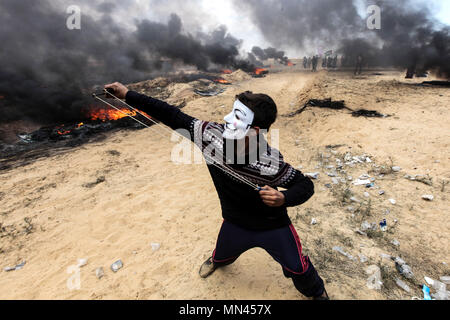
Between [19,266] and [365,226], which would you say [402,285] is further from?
[19,266]

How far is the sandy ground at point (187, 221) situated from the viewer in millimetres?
2537

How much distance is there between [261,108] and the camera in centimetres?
151

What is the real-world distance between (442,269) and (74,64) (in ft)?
64.9

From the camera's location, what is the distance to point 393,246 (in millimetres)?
2945

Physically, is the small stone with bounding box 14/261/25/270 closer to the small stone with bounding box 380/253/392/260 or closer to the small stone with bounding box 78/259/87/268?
the small stone with bounding box 78/259/87/268

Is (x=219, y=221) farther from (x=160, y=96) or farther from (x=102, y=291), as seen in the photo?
(x=160, y=96)

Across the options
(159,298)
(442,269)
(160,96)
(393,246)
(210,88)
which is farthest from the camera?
(210,88)

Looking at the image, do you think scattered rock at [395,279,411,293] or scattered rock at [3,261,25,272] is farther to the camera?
scattered rock at [3,261,25,272]

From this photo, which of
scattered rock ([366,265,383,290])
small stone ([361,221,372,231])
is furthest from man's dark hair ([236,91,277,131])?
small stone ([361,221,372,231])

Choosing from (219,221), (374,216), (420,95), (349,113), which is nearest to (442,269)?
(374,216)

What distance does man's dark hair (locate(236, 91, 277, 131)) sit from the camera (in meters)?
1.51

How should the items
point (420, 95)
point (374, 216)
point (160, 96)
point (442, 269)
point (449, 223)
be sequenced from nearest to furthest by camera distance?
point (442, 269) < point (449, 223) < point (374, 216) < point (420, 95) < point (160, 96)

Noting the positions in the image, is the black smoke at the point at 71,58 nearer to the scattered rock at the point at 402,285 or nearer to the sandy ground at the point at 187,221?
the sandy ground at the point at 187,221

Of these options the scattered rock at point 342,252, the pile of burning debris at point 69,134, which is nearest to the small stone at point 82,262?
the scattered rock at point 342,252
